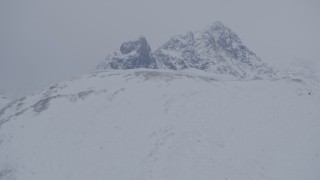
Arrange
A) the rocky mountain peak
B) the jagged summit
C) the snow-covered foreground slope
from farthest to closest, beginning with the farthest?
the rocky mountain peak < the jagged summit < the snow-covered foreground slope

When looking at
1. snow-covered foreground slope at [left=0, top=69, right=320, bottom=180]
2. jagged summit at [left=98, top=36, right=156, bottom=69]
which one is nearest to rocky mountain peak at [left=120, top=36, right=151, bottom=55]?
jagged summit at [left=98, top=36, right=156, bottom=69]

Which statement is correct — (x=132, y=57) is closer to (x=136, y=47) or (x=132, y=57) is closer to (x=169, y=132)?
(x=136, y=47)

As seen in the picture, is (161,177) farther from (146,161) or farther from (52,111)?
(52,111)

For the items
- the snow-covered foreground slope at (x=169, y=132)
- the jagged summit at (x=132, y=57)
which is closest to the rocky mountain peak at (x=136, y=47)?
the jagged summit at (x=132, y=57)

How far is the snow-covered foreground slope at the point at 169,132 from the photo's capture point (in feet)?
104

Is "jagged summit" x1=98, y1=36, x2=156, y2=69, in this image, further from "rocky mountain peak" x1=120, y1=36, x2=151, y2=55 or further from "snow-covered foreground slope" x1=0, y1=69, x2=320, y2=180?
"snow-covered foreground slope" x1=0, y1=69, x2=320, y2=180

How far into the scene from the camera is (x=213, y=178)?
98.7 feet

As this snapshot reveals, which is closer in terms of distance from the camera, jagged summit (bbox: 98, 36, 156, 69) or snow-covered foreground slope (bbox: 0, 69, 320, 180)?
snow-covered foreground slope (bbox: 0, 69, 320, 180)

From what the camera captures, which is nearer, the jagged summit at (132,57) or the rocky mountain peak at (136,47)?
the jagged summit at (132,57)

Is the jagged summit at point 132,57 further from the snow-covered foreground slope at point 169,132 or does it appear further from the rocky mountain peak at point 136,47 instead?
the snow-covered foreground slope at point 169,132

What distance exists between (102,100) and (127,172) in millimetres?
14980

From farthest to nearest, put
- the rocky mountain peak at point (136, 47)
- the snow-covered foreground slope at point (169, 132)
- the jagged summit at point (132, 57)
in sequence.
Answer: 1. the rocky mountain peak at point (136, 47)
2. the jagged summit at point (132, 57)
3. the snow-covered foreground slope at point (169, 132)

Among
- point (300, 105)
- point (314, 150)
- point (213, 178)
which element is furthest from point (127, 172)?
point (300, 105)

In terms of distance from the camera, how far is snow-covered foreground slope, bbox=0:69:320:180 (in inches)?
1252
